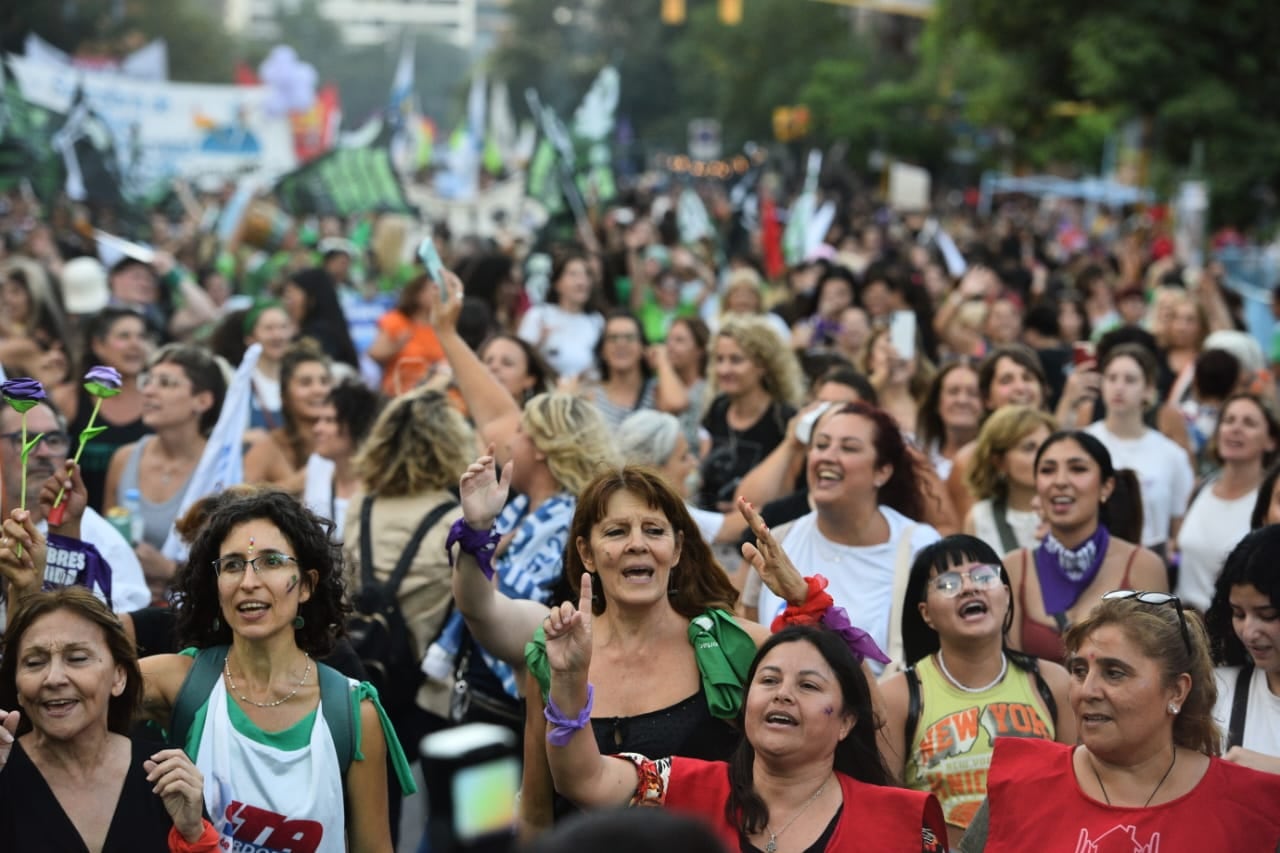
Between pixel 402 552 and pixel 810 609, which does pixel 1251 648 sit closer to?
pixel 810 609

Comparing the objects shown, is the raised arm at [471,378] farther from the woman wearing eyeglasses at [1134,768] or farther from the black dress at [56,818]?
the woman wearing eyeglasses at [1134,768]

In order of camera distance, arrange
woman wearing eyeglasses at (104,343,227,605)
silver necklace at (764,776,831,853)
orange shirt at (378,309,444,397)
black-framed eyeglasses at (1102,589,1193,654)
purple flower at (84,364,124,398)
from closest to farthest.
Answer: silver necklace at (764,776,831,853), black-framed eyeglasses at (1102,589,1193,654), purple flower at (84,364,124,398), woman wearing eyeglasses at (104,343,227,605), orange shirt at (378,309,444,397)

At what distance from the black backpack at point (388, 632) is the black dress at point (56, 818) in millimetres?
1871

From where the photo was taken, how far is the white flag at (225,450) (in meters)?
6.49

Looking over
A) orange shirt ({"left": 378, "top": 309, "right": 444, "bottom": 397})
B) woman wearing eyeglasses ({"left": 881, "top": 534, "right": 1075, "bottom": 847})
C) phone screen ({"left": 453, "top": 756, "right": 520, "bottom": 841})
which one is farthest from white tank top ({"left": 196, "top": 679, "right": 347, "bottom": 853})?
orange shirt ({"left": 378, "top": 309, "right": 444, "bottom": 397})

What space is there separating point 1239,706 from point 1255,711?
0.15 feet

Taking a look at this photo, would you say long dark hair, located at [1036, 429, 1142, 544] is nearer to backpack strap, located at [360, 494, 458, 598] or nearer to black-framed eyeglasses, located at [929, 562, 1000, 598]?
black-framed eyeglasses, located at [929, 562, 1000, 598]

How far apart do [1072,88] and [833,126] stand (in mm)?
20672

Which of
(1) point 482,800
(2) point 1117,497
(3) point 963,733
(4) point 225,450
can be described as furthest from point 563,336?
(1) point 482,800

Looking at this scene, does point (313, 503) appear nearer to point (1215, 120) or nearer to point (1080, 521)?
point (1080, 521)

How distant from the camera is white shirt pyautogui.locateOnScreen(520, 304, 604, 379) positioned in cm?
1070

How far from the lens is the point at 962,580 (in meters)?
4.62

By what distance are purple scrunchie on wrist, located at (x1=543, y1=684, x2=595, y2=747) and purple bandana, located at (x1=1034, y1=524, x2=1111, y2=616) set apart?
2.30 m

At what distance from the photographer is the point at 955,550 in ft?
15.4
